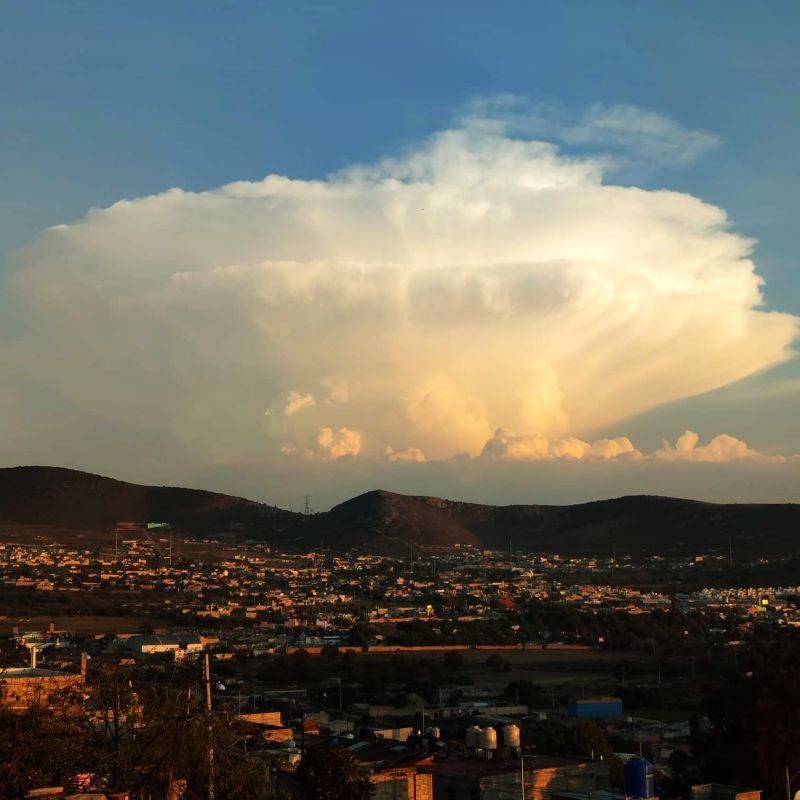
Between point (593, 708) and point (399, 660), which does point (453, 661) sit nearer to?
point (399, 660)

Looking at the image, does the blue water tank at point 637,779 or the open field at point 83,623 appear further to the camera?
the open field at point 83,623

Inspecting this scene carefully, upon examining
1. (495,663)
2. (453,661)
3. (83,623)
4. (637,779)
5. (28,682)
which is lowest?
(495,663)

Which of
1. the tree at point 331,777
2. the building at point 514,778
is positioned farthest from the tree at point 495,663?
the tree at point 331,777

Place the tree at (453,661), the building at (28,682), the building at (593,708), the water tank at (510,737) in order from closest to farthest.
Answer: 1. the building at (28,682)
2. the water tank at (510,737)
3. the building at (593,708)
4. the tree at (453,661)

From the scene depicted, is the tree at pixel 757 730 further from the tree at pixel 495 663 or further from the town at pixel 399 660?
the tree at pixel 495 663

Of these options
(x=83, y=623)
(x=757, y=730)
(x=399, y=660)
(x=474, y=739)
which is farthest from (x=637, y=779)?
(x=83, y=623)

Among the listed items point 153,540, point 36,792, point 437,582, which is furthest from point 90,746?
point 153,540

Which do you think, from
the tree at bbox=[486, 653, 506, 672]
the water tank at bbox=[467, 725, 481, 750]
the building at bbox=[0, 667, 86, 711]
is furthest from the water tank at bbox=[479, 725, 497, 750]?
the tree at bbox=[486, 653, 506, 672]
